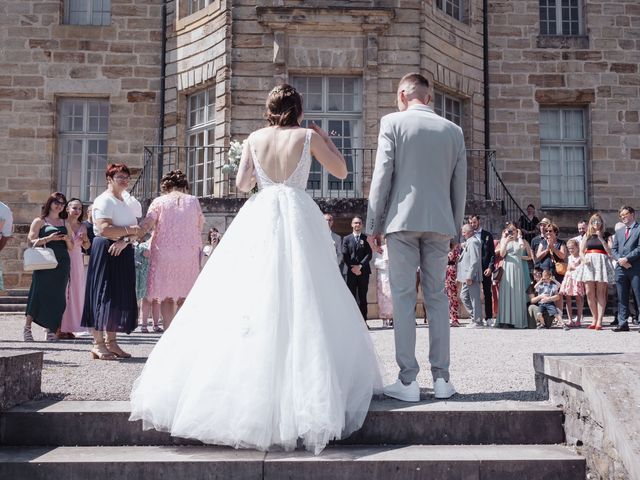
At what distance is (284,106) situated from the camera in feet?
13.5

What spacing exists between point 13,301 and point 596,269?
34.7 feet

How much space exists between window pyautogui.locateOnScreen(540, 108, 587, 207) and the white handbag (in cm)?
1264

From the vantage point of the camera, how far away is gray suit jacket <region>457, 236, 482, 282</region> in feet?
36.9

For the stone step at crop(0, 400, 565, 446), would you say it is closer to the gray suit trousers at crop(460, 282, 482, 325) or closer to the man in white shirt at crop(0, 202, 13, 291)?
the man in white shirt at crop(0, 202, 13, 291)

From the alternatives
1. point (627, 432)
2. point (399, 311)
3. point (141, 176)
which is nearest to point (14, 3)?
point (141, 176)

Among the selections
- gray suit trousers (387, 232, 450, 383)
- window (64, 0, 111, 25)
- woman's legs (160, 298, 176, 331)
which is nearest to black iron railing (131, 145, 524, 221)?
window (64, 0, 111, 25)

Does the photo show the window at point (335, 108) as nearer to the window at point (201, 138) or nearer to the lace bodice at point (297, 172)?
the window at point (201, 138)

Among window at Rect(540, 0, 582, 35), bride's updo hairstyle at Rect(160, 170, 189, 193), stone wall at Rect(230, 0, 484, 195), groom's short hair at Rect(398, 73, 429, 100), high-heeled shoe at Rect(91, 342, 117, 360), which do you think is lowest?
high-heeled shoe at Rect(91, 342, 117, 360)

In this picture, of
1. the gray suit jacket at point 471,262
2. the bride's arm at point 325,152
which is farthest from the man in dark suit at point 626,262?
the bride's arm at point 325,152

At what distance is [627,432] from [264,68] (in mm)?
12208

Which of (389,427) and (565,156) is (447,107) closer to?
(565,156)

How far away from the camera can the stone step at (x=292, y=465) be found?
3225 mm

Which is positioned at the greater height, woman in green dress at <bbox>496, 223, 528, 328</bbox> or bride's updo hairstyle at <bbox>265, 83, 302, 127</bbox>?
bride's updo hairstyle at <bbox>265, 83, 302, 127</bbox>

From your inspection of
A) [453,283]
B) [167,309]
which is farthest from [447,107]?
[167,309]
